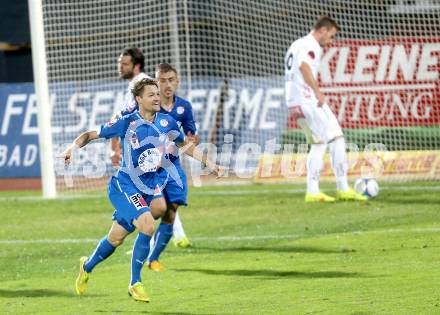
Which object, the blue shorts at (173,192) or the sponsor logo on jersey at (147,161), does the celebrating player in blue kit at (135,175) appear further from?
the blue shorts at (173,192)

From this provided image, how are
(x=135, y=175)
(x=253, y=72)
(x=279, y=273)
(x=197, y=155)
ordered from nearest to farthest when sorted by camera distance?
(x=135, y=175)
(x=197, y=155)
(x=279, y=273)
(x=253, y=72)

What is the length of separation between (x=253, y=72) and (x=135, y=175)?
35.5 feet

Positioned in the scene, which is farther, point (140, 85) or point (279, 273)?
point (279, 273)

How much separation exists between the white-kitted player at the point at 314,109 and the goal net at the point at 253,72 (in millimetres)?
2917

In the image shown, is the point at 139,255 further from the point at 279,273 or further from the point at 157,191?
the point at 279,273

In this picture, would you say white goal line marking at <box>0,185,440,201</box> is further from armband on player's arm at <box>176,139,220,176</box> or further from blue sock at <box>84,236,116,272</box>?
blue sock at <box>84,236,116,272</box>

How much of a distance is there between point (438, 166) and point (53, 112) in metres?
6.59

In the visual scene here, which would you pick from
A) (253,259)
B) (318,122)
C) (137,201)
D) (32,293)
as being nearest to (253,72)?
(318,122)

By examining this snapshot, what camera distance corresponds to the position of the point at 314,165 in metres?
16.0

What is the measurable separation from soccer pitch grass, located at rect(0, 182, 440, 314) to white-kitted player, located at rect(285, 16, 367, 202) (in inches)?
16.3

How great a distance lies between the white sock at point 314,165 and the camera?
1605cm

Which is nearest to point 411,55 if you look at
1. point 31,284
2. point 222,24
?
point 222,24

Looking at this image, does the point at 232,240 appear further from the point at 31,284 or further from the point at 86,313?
the point at 86,313

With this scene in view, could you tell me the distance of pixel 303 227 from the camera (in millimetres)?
13867
